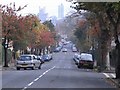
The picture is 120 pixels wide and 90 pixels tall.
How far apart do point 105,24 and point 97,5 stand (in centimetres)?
1404

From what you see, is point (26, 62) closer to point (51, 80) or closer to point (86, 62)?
point (86, 62)

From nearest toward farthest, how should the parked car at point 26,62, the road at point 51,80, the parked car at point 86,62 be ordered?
the road at point 51,80 < the parked car at point 26,62 < the parked car at point 86,62

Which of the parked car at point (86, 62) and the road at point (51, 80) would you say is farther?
the parked car at point (86, 62)

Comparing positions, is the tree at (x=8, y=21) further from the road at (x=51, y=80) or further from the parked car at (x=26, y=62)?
the road at (x=51, y=80)

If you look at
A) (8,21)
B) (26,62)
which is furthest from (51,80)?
(8,21)

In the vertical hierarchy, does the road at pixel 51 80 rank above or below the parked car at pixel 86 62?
below

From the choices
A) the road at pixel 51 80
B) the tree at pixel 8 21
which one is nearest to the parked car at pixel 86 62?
the tree at pixel 8 21

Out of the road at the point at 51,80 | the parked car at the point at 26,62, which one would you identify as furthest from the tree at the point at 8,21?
the road at the point at 51,80

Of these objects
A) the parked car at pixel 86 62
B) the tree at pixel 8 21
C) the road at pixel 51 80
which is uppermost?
the tree at pixel 8 21

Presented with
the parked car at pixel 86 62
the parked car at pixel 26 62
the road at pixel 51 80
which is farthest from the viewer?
the parked car at pixel 86 62

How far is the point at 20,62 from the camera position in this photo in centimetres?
4672

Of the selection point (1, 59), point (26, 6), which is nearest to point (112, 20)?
point (26, 6)

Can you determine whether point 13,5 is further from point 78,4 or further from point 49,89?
point 49,89

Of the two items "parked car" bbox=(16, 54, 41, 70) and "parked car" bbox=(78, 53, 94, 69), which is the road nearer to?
"parked car" bbox=(16, 54, 41, 70)
